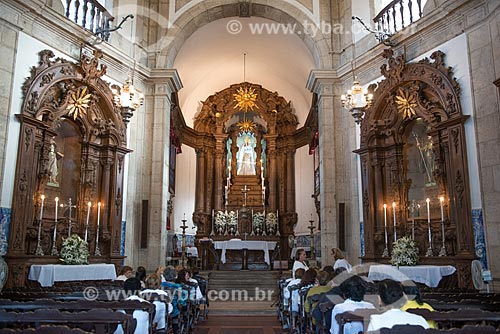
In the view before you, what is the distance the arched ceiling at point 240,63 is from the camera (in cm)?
1450

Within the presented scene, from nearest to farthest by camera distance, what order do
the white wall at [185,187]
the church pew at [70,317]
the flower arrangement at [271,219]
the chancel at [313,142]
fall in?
the church pew at [70,317], the chancel at [313,142], the white wall at [185,187], the flower arrangement at [271,219]

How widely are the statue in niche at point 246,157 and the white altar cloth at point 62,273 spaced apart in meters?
10.9

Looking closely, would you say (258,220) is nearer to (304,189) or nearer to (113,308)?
(304,189)

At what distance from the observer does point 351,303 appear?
3.95 m

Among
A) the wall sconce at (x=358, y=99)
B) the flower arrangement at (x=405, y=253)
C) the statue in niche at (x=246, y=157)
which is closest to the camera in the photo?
the flower arrangement at (x=405, y=253)

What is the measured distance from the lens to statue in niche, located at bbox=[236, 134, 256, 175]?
62.8 feet

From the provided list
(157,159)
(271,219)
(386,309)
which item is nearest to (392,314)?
(386,309)

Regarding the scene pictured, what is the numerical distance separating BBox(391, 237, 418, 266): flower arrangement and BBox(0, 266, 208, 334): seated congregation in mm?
3574

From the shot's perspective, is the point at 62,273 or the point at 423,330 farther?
the point at 62,273

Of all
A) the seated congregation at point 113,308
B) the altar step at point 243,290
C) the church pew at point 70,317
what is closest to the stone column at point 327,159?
the altar step at point 243,290

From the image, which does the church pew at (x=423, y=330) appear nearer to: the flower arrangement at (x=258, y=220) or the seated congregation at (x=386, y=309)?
the seated congregation at (x=386, y=309)

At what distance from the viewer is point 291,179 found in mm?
Answer: 18375

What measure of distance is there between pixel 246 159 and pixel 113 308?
15.4m

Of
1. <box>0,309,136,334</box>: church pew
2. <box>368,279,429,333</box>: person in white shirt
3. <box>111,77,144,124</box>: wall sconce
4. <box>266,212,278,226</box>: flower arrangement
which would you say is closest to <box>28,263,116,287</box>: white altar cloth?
<box>111,77,144,124</box>: wall sconce
